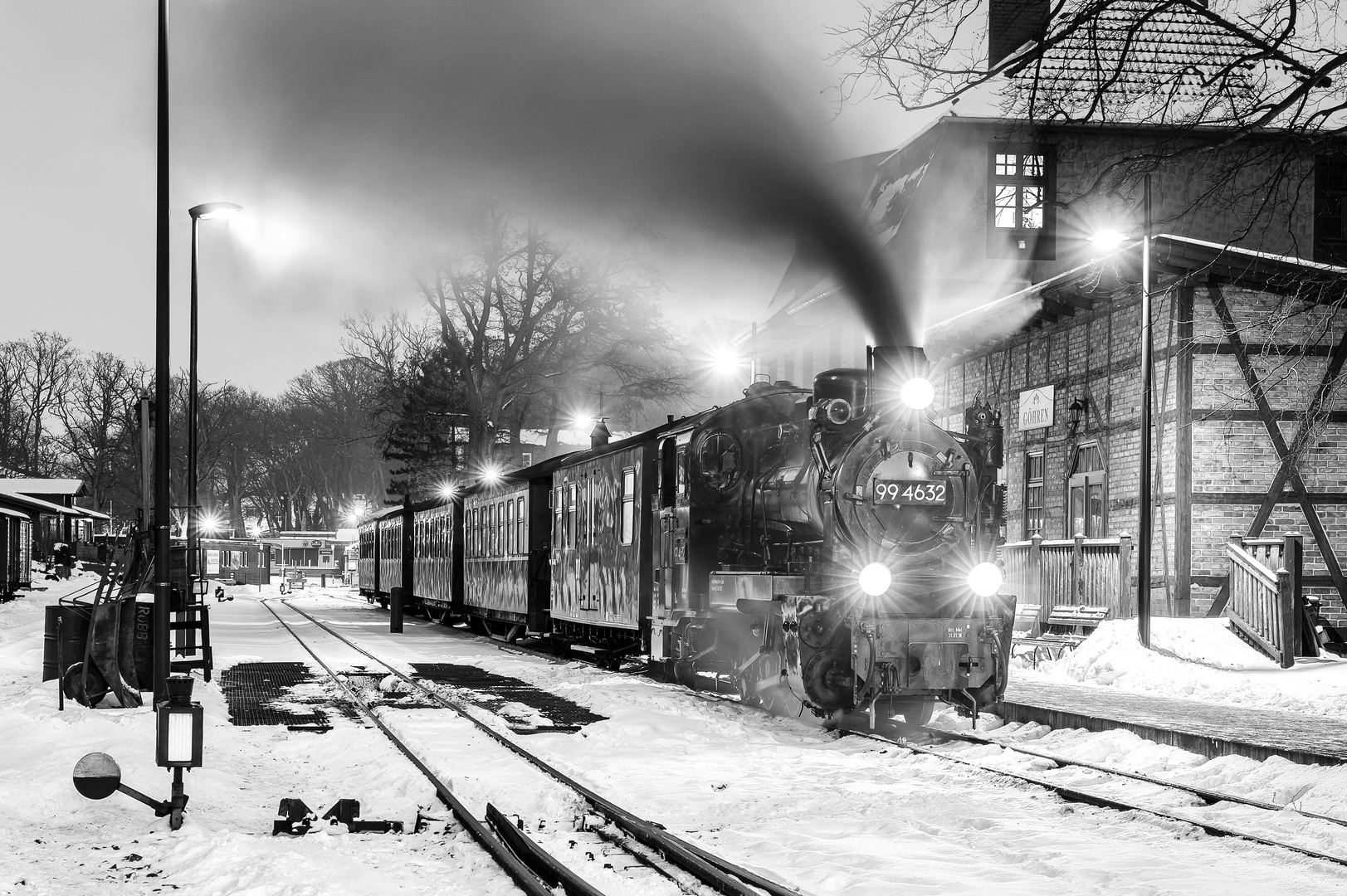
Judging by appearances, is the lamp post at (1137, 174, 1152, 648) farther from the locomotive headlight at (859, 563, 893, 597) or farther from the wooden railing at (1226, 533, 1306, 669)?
the locomotive headlight at (859, 563, 893, 597)

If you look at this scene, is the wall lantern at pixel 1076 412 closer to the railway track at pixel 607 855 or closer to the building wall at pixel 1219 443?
the building wall at pixel 1219 443

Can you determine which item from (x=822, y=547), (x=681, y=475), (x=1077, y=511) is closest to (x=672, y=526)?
(x=681, y=475)

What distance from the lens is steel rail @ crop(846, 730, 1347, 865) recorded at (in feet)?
20.8

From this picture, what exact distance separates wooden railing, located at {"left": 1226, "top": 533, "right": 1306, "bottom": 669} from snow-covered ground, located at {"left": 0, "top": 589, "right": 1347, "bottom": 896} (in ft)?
17.7

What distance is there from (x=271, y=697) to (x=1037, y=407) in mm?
13397

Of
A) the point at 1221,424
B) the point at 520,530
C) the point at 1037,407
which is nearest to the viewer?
the point at 1221,424

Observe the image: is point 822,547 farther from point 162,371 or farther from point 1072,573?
point 1072,573

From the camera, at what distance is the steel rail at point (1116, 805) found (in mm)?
6352

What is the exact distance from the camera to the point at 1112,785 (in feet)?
27.2

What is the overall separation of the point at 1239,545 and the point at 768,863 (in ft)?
40.0

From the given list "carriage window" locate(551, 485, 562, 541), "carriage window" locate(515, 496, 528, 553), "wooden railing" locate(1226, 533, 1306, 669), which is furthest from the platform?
"carriage window" locate(515, 496, 528, 553)

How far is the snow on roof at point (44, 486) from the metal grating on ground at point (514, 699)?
48452 mm

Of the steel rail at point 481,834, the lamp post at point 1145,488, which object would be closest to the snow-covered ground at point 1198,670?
the lamp post at point 1145,488

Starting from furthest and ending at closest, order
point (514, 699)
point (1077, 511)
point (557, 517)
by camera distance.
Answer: point (1077, 511) < point (557, 517) < point (514, 699)
